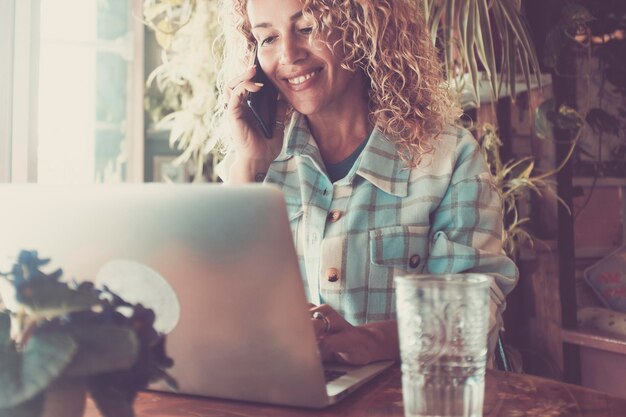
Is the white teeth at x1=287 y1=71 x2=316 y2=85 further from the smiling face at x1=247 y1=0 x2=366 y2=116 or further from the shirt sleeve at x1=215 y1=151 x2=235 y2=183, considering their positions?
the shirt sleeve at x1=215 y1=151 x2=235 y2=183

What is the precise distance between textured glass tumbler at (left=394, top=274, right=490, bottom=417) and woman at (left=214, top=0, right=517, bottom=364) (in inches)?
22.5

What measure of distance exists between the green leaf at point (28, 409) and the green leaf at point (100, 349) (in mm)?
29

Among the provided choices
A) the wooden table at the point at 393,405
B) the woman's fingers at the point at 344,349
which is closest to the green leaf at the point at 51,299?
the wooden table at the point at 393,405

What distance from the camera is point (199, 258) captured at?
0.63 m

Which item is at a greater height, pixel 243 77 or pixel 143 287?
pixel 243 77

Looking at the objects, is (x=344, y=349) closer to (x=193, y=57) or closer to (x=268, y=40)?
(x=268, y=40)

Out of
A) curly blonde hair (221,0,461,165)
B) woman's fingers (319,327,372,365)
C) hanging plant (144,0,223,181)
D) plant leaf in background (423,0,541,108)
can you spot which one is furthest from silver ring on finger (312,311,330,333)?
hanging plant (144,0,223,181)

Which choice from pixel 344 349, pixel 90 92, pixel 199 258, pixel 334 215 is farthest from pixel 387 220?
pixel 90 92

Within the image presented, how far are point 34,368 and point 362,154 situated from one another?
0.93 metres

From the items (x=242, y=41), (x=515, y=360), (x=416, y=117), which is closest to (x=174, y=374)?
(x=416, y=117)

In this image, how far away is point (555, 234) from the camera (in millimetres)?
2539

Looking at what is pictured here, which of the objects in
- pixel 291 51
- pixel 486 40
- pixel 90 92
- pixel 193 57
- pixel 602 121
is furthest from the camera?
pixel 90 92

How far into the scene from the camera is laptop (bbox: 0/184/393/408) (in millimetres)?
613

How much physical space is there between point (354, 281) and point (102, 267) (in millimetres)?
810
